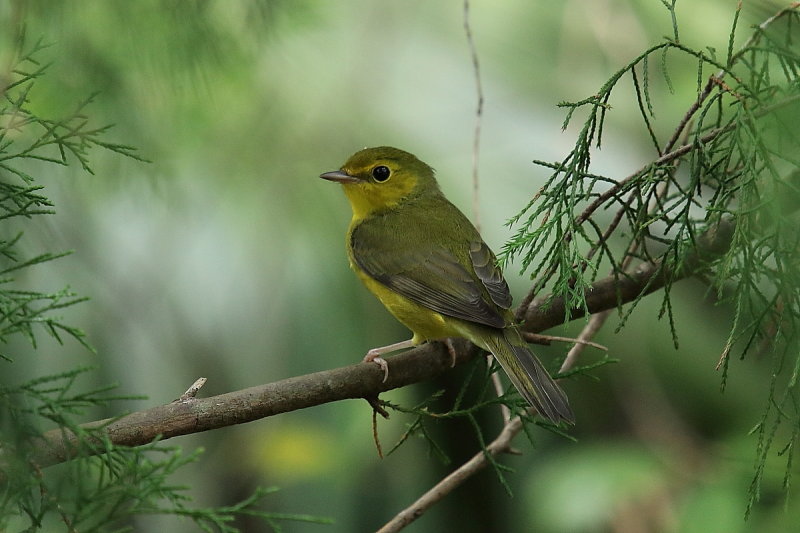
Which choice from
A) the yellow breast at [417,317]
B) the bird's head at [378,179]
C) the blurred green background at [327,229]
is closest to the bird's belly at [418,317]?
the yellow breast at [417,317]

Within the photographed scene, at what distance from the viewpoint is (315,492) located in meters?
4.79

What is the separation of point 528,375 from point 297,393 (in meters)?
0.90

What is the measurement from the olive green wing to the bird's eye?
0.30 meters

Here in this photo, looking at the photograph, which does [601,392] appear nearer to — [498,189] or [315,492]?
[498,189]

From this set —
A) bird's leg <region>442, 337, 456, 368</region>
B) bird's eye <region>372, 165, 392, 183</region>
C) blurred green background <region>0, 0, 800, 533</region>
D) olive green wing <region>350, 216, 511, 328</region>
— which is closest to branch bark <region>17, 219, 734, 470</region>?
bird's leg <region>442, 337, 456, 368</region>

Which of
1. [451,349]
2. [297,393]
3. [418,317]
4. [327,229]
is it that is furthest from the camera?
[327,229]

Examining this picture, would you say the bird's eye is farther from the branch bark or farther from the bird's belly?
the branch bark

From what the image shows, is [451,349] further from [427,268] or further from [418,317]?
[427,268]

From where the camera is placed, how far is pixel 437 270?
3979 millimetres

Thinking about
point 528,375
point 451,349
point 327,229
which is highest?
point 327,229

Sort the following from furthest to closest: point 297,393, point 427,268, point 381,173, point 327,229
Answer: point 327,229 < point 381,173 < point 427,268 < point 297,393

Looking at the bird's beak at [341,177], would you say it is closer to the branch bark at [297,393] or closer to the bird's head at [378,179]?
the bird's head at [378,179]

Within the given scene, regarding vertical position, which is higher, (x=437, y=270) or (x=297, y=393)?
(x=437, y=270)

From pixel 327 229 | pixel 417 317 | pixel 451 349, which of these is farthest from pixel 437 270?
pixel 327 229
